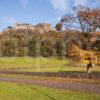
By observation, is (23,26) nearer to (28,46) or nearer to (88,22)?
(28,46)

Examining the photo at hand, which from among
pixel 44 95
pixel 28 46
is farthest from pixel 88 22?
pixel 28 46

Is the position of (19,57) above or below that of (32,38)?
below

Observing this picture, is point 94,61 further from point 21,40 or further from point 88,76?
point 21,40

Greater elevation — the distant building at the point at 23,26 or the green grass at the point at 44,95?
the distant building at the point at 23,26

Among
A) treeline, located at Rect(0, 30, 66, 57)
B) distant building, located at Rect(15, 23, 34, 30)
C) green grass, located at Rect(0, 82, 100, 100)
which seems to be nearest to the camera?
green grass, located at Rect(0, 82, 100, 100)

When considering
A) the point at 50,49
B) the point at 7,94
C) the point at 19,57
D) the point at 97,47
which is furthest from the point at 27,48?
the point at 7,94

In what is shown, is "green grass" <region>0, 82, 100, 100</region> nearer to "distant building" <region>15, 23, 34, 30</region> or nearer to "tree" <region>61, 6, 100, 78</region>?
"tree" <region>61, 6, 100, 78</region>

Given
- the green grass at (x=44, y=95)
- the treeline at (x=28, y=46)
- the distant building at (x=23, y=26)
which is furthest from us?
the distant building at (x=23, y=26)

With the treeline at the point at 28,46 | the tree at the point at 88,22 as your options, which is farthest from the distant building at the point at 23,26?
the tree at the point at 88,22

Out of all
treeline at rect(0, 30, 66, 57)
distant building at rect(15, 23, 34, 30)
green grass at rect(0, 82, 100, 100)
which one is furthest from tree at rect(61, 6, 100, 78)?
distant building at rect(15, 23, 34, 30)

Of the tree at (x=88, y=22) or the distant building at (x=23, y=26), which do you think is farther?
the distant building at (x=23, y=26)

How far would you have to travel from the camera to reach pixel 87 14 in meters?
31.9

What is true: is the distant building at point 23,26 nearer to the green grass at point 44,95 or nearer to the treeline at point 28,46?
the treeline at point 28,46

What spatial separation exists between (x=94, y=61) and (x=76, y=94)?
14.8m
